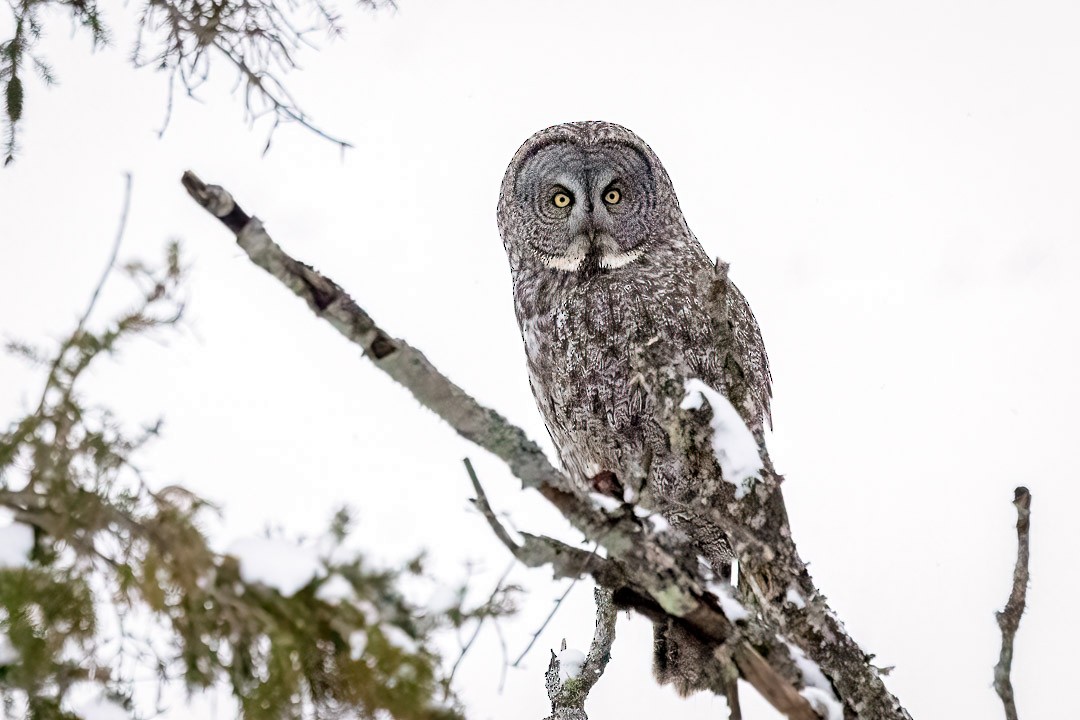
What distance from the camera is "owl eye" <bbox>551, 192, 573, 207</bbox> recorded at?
16.7 feet

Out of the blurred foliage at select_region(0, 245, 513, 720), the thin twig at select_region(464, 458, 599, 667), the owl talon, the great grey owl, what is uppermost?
the great grey owl

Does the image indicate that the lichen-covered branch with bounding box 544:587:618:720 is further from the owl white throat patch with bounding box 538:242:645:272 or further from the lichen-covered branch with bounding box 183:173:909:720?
the owl white throat patch with bounding box 538:242:645:272

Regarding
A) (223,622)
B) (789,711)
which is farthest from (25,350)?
(789,711)

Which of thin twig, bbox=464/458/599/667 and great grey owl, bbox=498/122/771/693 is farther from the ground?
great grey owl, bbox=498/122/771/693

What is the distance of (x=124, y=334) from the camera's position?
1.83 m

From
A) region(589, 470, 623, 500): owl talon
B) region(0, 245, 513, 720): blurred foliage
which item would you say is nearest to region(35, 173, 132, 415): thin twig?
region(0, 245, 513, 720): blurred foliage

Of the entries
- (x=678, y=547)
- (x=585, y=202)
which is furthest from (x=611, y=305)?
(x=678, y=547)

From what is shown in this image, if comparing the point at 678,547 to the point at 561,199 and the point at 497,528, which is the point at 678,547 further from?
the point at 561,199

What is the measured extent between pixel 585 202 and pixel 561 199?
0.18 metres

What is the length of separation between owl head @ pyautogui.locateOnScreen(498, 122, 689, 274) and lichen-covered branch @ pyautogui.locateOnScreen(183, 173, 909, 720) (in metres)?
1.54

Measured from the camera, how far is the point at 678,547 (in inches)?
103

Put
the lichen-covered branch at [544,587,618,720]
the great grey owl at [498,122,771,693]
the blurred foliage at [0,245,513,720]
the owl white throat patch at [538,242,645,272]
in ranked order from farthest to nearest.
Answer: the owl white throat patch at [538,242,645,272] < the lichen-covered branch at [544,587,618,720] < the great grey owl at [498,122,771,693] < the blurred foliage at [0,245,513,720]

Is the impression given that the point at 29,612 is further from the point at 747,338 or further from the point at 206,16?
the point at 747,338

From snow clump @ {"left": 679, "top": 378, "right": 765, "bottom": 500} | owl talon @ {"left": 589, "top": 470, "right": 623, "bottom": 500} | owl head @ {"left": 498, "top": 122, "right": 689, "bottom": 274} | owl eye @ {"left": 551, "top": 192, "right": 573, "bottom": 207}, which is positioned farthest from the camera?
owl eye @ {"left": 551, "top": 192, "right": 573, "bottom": 207}
